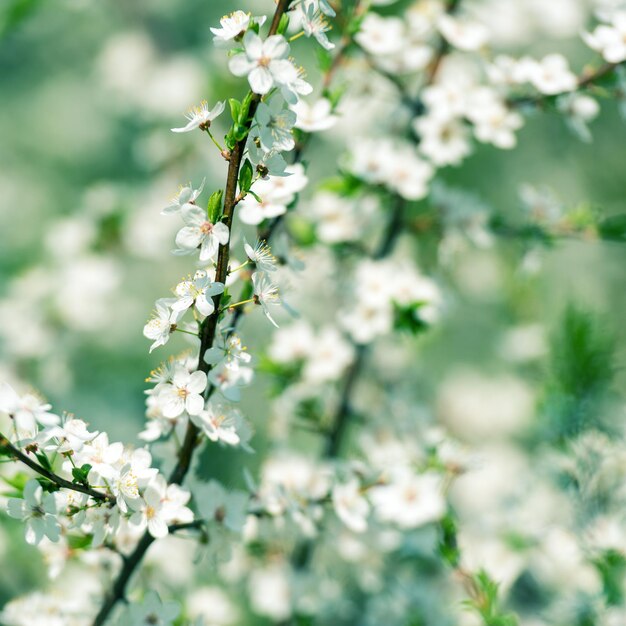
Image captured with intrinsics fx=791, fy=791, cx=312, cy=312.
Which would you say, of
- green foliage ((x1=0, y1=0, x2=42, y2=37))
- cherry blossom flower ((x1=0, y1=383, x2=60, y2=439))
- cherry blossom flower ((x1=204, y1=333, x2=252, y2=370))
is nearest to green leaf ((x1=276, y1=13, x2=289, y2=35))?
cherry blossom flower ((x1=204, y1=333, x2=252, y2=370))

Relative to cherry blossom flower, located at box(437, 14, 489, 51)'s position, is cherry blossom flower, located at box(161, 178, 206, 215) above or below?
below

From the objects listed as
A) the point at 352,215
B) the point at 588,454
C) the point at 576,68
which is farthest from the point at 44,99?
the point at 588,454

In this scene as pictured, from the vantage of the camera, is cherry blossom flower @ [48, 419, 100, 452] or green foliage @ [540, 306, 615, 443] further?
green foliage @ [540, 306, 615, 443]

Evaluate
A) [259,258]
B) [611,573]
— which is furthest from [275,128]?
[611,573]

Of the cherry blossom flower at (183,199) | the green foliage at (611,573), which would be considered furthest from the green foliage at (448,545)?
the cherry blossom flower at (183,199)

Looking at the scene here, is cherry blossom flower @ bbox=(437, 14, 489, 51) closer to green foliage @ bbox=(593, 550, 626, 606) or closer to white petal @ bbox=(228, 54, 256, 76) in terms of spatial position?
white petal @ bbox=(228, 54, 256, 76)

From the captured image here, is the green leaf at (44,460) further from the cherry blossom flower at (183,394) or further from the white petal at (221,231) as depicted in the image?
the white petal at (221,231)
